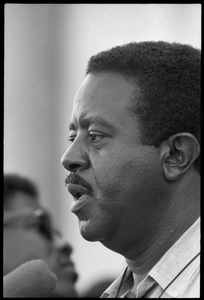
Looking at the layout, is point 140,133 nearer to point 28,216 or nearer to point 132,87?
point 132,87

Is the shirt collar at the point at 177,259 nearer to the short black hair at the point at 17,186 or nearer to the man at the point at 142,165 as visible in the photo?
the man at the point at 142,165

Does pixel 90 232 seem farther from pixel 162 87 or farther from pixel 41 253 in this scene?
pixel 41 253

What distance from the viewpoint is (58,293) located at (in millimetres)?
4824

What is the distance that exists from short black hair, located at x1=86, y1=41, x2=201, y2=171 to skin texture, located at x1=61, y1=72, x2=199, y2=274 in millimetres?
36

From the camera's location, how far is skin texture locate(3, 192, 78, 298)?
471 cm

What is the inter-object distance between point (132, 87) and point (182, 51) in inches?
11.4

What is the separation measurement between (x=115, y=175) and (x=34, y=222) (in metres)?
3.03

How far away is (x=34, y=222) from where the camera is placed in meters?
5.49

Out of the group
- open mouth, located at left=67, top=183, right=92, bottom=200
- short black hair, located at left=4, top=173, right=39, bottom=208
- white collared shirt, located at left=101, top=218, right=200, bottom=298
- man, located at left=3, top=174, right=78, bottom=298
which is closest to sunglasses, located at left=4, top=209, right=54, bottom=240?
man, located at left=3, top=174, right=78, bottom=298

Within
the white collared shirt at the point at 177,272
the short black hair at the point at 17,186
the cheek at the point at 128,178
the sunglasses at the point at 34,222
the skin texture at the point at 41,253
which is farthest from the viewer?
the short black hair at the point at 17,186

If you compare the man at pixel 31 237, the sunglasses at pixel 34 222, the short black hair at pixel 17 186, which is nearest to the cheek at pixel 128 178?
the man at pixel 31 237

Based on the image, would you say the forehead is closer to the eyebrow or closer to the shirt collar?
the eyebrow

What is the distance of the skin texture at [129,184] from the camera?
257 centimetres

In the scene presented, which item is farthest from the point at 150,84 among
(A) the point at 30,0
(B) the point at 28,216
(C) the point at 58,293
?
(B) the point at 28,216
